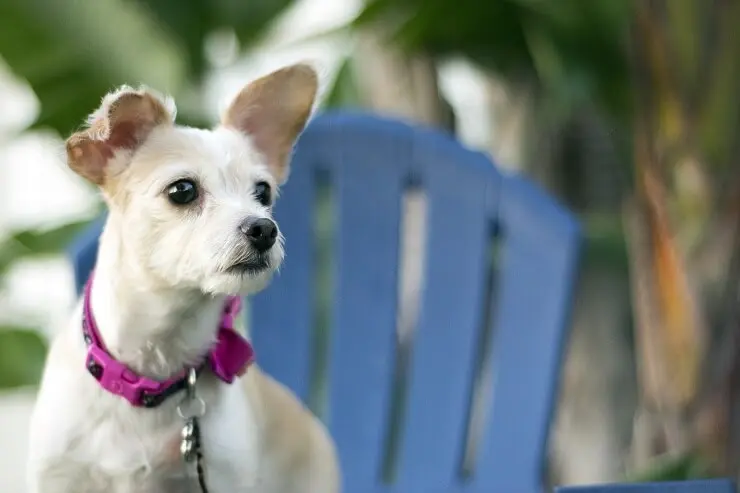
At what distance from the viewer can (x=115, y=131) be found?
54 centimetres

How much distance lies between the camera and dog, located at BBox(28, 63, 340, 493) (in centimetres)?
53

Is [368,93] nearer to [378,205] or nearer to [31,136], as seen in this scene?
[378,205]

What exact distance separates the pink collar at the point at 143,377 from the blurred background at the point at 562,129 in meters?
0.40

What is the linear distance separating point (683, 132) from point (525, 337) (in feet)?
1.02

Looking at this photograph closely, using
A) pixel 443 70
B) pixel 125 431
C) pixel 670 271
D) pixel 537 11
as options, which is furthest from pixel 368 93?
pixel 125 431

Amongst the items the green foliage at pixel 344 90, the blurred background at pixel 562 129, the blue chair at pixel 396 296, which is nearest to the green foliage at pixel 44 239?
the blurred background at pixel 562 129

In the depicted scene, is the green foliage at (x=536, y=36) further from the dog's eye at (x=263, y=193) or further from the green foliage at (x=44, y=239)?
the dog's eye at (x=263, y=193)

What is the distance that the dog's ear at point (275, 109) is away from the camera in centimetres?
56

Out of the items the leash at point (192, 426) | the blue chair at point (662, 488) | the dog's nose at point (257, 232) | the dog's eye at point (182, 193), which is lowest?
the blue chair at point (662, 488)

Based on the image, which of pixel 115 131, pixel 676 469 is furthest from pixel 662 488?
pixel 676 469

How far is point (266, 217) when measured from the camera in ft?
1.65

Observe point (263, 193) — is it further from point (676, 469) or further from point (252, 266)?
point (676, 469)

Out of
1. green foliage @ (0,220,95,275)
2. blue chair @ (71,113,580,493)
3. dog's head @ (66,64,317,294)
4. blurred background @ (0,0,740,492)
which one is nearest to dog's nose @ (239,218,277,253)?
dog's head @ (66,64,317,294)

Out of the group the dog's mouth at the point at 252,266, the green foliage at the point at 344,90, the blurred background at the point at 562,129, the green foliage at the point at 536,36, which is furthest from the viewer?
the green foliage at the point at 344,90
